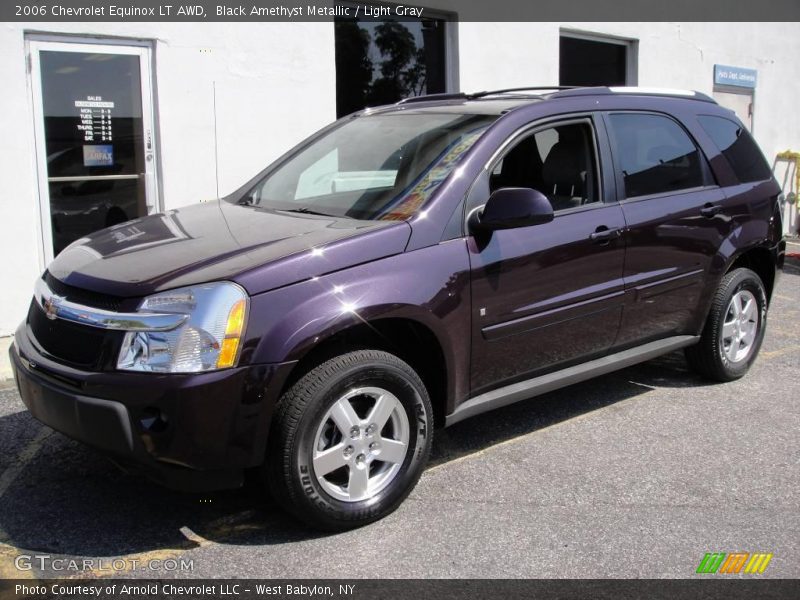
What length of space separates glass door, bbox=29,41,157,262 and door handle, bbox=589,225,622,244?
14.5 ft

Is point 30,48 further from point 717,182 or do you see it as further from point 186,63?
point 717,182

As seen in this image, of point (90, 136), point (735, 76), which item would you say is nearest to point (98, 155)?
point (90, 136)

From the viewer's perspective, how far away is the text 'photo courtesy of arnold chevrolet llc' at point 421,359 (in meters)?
3.12

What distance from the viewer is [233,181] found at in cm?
759

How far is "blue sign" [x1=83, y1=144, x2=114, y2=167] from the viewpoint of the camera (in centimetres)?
704

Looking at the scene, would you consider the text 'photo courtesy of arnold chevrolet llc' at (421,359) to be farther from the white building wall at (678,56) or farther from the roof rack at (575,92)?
the white building wall at (678,56)

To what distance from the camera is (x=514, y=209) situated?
3709mm

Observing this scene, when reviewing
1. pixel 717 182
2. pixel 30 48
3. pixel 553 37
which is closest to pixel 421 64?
pixel 553 37

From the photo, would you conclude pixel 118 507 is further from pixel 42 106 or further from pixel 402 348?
pixel 42 106

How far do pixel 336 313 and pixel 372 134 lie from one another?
1638mm

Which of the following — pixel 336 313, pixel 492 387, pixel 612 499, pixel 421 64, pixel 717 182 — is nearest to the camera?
pixel 336 313

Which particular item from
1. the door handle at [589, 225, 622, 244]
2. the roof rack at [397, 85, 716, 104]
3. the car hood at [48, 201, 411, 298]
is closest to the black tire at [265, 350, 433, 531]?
the car hood at [48, 201, 411, 298]

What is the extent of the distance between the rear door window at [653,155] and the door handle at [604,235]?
1.00ft

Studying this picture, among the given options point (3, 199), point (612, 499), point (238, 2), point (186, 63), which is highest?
point (238, 2)
